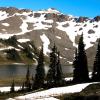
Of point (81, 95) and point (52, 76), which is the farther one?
point (52, 76)

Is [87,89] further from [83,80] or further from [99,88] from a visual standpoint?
[83,80]

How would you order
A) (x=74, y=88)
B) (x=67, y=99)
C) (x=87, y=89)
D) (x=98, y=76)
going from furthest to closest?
(x=98, y=76), (x=74, y=88), (x=87, y=89), (x=67, y=99)

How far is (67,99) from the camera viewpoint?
60.7 meters

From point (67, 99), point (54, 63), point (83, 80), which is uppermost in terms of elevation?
point (54, 63)

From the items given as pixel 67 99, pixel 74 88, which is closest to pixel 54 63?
pixel 74 88

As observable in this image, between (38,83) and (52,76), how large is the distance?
652 centimetres

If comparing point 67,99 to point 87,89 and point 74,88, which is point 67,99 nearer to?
point 87,89

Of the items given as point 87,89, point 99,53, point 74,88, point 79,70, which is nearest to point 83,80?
point 79,70

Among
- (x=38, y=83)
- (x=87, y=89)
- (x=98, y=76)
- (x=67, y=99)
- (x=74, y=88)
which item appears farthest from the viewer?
(x=38, y=83)

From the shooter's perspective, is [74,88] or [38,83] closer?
[74,88]

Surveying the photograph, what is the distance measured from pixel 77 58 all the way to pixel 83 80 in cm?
843

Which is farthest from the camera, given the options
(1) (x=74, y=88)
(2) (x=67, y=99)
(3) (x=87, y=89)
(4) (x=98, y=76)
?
(4) (x=98, y=76)

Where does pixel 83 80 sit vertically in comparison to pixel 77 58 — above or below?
below

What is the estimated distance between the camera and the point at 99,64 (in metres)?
105
